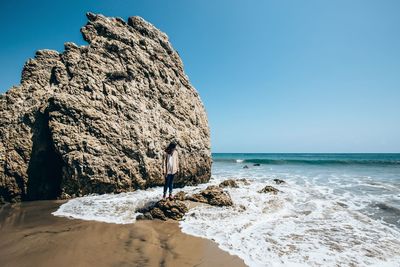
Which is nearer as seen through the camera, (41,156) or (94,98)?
(41,156)

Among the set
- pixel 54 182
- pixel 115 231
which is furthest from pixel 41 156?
pixel 115 231

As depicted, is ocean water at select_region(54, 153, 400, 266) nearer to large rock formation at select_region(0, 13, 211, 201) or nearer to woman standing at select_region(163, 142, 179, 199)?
woman standing at select_region(163, 142, 179, 199)

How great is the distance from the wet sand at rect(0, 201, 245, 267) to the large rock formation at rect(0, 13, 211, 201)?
3145 millimetres

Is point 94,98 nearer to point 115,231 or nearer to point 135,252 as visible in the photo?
point 115,231

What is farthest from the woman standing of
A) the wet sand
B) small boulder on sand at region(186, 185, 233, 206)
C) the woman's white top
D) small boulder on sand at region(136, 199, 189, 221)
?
the wet sand

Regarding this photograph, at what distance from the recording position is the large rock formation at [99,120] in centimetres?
959

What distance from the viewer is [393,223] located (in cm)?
758

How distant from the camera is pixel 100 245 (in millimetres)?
4875

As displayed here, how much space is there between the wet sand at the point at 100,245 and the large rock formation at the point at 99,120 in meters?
3.15

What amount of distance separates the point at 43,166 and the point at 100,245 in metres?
6.88

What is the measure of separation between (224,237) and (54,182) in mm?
8013

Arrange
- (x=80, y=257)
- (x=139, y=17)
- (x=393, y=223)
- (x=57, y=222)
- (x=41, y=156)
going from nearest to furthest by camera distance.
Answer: (x=80, y=257)
(x=57, y=222)
(x=393, y=223)
(x=41, y=156)
(x=139, y=17)

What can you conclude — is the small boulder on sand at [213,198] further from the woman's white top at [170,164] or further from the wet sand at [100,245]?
the wet sand at [100,245]

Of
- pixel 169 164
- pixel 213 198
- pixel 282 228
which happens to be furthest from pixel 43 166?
pixel 282 228
